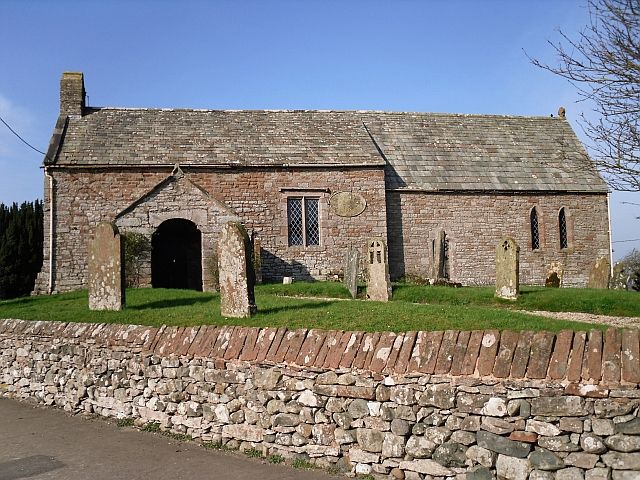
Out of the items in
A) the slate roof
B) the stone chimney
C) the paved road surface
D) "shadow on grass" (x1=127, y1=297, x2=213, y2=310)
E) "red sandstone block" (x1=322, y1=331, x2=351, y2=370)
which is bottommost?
the paved road surface

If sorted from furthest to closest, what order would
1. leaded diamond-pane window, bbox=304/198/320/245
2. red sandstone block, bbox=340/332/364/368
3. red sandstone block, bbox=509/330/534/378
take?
leaded diamond-pane window, bbox=304/198/320/245, red sandstone block, bbox=340/332/364/368, red sandstone block, bbox=509/330/534/378

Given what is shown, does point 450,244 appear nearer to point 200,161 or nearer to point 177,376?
point 200,161

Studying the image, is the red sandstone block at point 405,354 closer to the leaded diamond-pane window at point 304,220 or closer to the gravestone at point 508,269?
the gravestone at point 508,269

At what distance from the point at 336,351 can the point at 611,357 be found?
Result: 111 inches

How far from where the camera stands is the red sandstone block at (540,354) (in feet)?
17.5

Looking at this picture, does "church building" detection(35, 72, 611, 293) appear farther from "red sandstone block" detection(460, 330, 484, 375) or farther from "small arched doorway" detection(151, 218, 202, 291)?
"red sandstone block" detection(460, 330, 484, 375)

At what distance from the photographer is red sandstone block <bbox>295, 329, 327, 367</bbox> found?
6882mm

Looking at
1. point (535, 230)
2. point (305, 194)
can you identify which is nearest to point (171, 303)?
point (305, 194)

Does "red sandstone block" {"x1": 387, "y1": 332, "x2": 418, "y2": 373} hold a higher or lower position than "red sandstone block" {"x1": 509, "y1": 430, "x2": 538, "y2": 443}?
higher

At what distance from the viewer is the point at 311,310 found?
1084cm

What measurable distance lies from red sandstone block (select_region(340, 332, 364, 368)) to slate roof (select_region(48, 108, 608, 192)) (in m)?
16.7

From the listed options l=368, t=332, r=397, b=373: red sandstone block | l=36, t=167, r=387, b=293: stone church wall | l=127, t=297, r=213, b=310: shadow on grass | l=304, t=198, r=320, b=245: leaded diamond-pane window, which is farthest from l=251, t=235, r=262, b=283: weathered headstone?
l=368, t=332, r=397, b=373: red sandstone block

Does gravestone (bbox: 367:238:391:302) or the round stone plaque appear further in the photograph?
the round stone plaque

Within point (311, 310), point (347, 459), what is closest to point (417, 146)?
point (311, 310)
